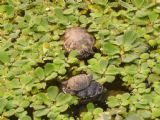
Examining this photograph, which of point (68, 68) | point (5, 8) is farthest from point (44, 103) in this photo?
point (5, 8)

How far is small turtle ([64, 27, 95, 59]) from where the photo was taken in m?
2.27

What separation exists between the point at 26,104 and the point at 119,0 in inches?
32.5

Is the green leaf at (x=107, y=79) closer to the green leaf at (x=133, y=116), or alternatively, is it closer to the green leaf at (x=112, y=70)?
the green leaf at (x=112, y=70)

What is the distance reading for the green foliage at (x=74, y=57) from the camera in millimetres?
2037

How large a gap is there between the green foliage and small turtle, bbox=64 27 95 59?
Result: 32 millimetres

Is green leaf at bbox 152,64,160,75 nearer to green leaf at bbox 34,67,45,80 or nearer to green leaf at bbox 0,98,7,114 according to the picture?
green leaf at bbox 34,67,45,80

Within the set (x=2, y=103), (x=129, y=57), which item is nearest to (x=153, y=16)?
(x=129, y=57)

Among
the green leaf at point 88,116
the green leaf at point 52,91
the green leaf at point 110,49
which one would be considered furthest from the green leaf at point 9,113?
the green leaf at point 110,49

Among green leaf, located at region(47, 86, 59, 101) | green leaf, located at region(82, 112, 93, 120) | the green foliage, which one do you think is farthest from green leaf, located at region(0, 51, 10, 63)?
green leaf, located at region(82, 112, 93, 120)

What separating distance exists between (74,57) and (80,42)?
9 centimetres

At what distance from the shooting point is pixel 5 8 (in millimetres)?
2578

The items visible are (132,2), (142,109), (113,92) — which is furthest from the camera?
(132,2)

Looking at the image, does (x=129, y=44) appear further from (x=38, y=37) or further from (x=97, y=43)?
(x=38, y=37)

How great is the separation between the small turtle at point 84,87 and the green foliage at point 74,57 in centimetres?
3
